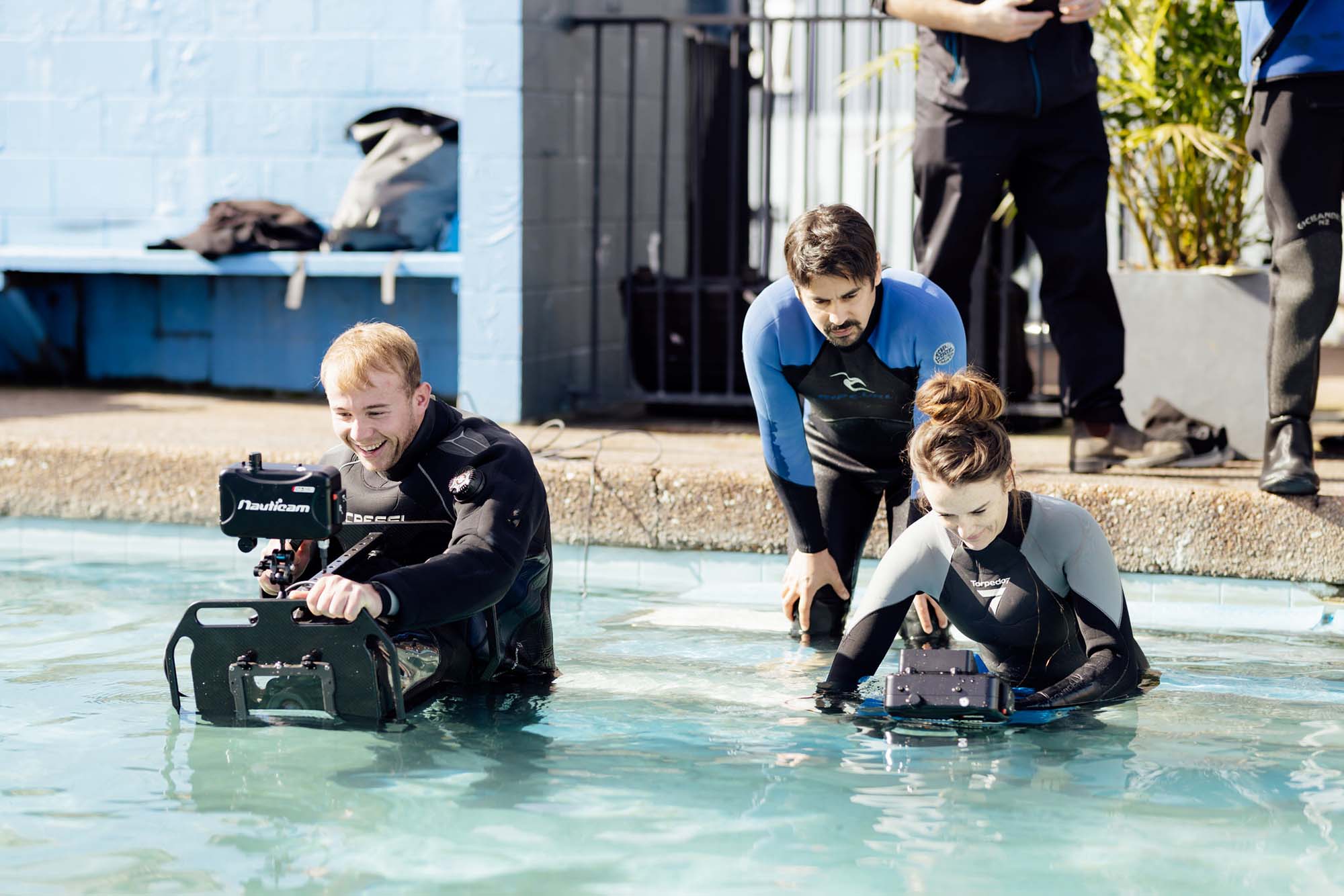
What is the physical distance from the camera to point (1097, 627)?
147 inches

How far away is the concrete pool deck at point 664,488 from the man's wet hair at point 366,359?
5.77 ft

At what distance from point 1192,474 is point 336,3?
4.07m

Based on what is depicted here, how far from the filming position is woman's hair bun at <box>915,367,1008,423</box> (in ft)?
11.5

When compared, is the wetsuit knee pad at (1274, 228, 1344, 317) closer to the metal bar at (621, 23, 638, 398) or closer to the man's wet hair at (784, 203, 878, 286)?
the man's wet hair at (784, 203, 878, 286)

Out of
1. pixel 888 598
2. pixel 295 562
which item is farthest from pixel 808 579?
pixel 295 562

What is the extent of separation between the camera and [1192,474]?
513 cm

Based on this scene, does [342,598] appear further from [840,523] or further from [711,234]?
[711,234]

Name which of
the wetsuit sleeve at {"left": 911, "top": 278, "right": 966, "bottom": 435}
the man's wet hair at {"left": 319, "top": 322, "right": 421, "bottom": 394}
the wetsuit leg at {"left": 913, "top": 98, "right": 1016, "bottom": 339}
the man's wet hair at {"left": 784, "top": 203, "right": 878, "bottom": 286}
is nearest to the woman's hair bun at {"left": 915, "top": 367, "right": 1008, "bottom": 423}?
the man's wet hair at {"left": 784, "top": 203, "right": 878, "bottom": 286}

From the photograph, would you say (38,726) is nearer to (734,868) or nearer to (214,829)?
(214,829)

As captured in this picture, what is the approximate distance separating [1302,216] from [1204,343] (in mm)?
1089

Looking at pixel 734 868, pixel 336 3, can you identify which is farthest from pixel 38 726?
pixel 336 3

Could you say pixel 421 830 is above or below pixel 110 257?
below

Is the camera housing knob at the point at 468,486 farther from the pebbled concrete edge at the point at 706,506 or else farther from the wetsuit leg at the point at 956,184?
the wetsuit leg at the point at 956,184

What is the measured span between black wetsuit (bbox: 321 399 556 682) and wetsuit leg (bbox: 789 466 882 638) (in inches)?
31.3
